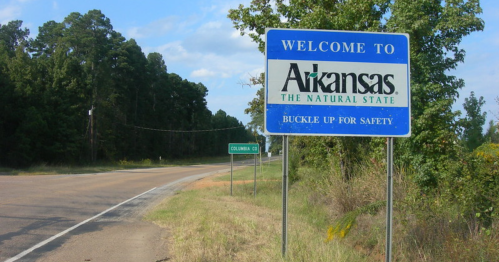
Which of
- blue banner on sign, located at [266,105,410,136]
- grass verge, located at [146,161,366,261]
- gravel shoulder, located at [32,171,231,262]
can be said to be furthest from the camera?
gravel shoulder, located at [32,171,231,262]

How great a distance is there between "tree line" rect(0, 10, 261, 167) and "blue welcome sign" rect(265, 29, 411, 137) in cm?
3736

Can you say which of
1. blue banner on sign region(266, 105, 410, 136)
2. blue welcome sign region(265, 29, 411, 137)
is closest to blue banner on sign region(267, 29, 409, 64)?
blue welcome sign region(265, 29, 411, 137)

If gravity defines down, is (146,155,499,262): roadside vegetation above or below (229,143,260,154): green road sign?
below

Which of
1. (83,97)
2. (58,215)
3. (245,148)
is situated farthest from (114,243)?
(83,97)

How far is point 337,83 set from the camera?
536 centimetres

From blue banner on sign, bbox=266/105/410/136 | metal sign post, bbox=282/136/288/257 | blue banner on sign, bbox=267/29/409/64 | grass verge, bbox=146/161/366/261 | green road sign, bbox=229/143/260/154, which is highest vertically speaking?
blue banner on sign, bbox=267/29/409/64

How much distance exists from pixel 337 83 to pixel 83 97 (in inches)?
1688

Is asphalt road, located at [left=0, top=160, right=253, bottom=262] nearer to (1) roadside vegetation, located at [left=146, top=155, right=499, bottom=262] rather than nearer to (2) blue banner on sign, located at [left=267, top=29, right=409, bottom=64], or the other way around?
(1) roadside vegetation, located at [left=146, top=155, right=499, bottom=262]

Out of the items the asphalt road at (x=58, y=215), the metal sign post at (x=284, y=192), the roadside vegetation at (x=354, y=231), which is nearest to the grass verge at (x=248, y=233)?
the roadside vegetation at (x=354, y=231)

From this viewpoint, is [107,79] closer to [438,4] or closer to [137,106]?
[137,106]

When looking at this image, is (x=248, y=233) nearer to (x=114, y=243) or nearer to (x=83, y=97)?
(x=114, y=243)

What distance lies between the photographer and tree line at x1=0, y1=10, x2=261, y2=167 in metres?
38.1

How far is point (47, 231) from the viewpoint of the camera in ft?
30.3

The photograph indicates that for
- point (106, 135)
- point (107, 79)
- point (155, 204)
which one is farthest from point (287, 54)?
point (106, 135)
